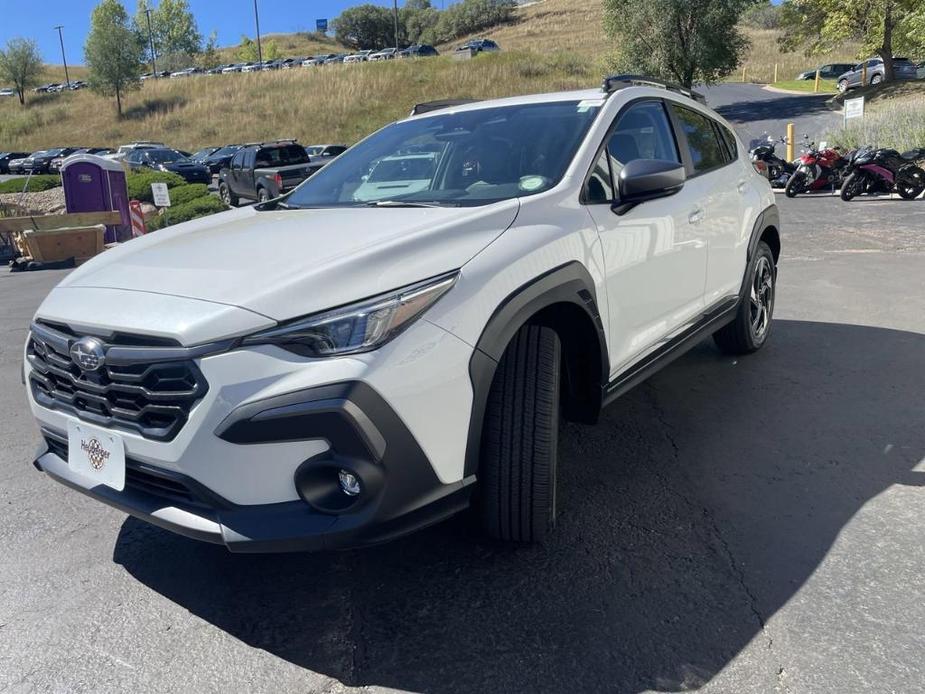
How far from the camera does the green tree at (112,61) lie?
5335 cm

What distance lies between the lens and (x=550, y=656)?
230 centimetres

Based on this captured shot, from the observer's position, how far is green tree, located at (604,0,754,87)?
31797 mm

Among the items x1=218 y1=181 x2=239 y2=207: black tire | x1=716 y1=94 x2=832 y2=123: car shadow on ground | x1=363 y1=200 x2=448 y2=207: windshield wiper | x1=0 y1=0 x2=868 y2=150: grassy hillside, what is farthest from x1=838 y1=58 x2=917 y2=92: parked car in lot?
x1=363 y1=200 x2=448 y2=207: windshield wiper

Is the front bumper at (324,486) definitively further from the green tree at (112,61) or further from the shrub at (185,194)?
the green tree at (112,61)

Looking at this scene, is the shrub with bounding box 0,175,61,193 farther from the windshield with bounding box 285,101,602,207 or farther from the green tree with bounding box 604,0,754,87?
the green tree with bounding box 604,0,754,87

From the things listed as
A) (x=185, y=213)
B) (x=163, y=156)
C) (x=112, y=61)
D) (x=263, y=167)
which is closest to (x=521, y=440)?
(x=185, y=213)

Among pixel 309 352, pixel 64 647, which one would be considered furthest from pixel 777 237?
pixel 64 647

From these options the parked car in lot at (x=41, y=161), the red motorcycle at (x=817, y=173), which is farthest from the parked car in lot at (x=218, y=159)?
the red motorcycle at (x=817, y=173)

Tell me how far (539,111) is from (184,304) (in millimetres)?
2103

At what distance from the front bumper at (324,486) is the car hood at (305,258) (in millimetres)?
294

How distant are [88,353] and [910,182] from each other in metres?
15.2

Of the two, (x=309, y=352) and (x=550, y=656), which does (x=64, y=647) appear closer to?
(x=309, y=352)

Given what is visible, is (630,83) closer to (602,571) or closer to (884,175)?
(602,571)

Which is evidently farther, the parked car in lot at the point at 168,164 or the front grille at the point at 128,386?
the parked car in lot at the point at 168,164
